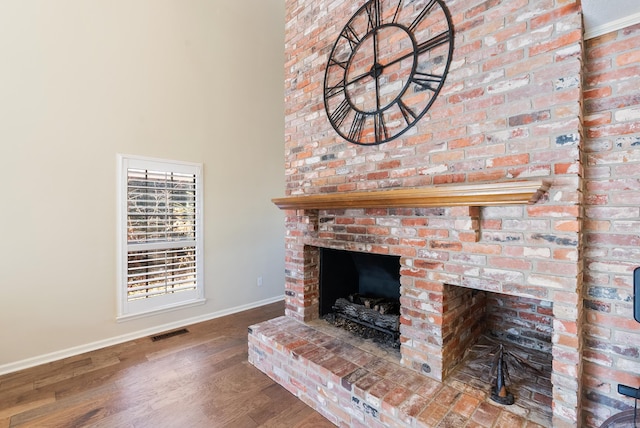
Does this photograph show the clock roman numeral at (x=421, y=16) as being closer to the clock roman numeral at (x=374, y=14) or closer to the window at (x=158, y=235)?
the clock roman numeral at (x=374, y=14)

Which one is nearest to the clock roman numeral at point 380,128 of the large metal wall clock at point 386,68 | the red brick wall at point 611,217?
the large metal wall clock at point 386,68

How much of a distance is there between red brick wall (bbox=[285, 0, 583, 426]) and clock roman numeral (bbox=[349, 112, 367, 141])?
11 centimetres

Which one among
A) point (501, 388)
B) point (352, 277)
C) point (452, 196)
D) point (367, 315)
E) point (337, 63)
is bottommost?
point (501, 388)

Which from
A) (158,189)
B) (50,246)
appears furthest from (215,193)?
(50,246)

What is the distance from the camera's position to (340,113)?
229 centimetres

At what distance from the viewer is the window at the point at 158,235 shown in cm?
297

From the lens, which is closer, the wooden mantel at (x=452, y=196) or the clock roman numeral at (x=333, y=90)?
the wooden mantel at (x=452, y=196)

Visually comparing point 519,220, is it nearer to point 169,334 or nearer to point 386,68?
point 386,68

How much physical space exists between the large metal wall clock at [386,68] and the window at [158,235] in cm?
197

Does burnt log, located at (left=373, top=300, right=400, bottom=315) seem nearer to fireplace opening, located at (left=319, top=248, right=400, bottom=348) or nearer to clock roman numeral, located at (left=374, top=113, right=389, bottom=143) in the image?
fireplace opening, located at (left=319, top=248, right=400, bottom=348)

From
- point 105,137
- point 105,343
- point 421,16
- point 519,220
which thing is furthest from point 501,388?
point 105,137

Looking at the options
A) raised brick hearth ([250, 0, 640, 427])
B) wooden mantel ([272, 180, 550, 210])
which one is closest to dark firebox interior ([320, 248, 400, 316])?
raised brick hearth ([250, 0, 640, 427])

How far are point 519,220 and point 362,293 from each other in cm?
163

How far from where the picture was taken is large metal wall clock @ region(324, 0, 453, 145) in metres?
1.75
